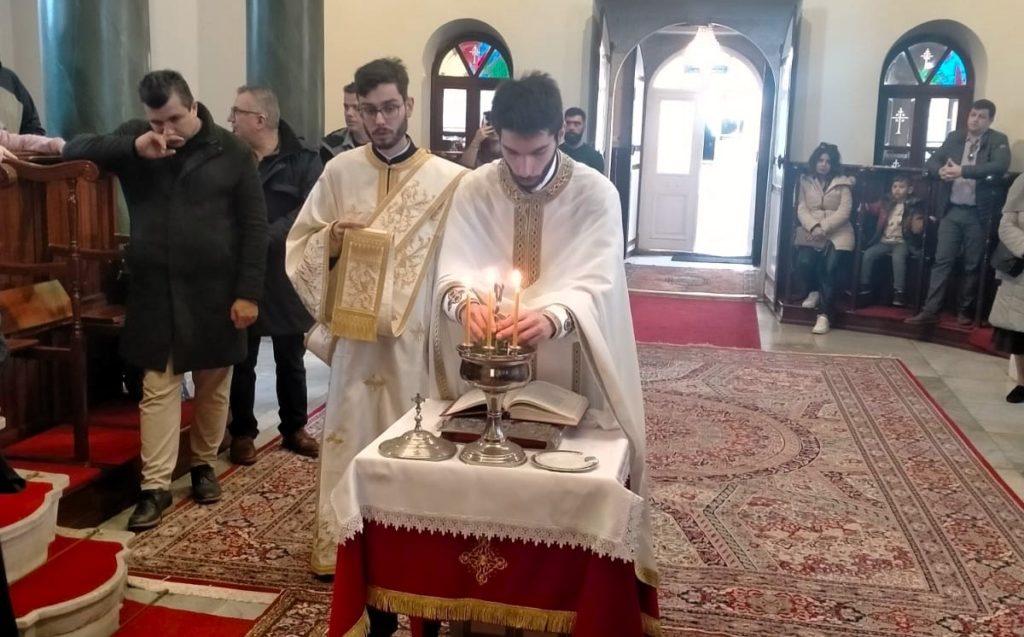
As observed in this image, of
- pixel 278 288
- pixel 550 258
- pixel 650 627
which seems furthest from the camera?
pixel 278 288

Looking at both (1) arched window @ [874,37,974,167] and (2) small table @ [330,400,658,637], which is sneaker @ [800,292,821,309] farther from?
(2) small table @ [330,400,658,637]

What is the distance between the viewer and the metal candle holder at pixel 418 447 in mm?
2256

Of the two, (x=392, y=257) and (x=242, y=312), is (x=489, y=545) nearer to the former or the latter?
(x=392, y=257)

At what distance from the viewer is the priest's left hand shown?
2332 mm

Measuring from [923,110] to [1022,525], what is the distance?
630cm

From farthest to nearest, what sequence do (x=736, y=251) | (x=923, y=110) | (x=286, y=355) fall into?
(x=736, y=251), (x=923, y=110), (x=286, y=355)

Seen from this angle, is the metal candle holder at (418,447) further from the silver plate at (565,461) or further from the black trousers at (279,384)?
the black trousers at (279,384)

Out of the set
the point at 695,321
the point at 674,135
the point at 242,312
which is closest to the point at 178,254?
the point at 242,312

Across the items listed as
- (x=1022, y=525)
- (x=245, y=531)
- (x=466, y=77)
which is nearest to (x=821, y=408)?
(x=1022, y=525)

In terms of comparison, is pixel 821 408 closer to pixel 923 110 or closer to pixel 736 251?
pixel 923 110

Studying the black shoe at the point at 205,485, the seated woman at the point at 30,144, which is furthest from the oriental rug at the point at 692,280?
the seated woman at the point at 30,144

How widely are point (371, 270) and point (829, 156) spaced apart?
22.8ft

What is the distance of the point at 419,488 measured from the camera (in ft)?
7.37

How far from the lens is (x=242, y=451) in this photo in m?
4.94
